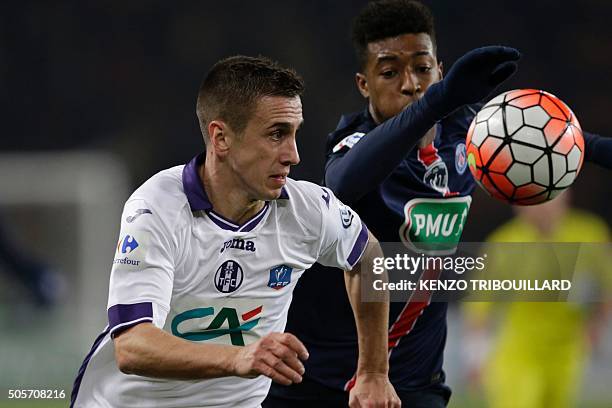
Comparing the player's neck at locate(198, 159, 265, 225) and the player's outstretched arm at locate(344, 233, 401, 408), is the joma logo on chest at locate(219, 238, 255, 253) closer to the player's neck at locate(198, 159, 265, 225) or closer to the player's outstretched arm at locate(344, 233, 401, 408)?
the player's neck at locate(198, 159, 265, 225)

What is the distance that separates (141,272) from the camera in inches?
115

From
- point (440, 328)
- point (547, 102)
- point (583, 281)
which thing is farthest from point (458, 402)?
point (547, 102)

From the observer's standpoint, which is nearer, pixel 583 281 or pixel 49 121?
pixel 583 281

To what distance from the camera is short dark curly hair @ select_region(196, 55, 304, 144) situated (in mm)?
3211

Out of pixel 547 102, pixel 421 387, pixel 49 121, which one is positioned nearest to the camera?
pixel 547 102

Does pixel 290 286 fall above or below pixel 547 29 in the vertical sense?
below

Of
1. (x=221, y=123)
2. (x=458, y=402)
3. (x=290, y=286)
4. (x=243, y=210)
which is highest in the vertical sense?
(x=221, y=123)

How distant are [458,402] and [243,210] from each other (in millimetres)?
5548

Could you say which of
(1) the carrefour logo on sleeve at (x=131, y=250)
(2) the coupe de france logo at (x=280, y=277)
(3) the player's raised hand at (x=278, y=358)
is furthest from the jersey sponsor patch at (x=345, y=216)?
(3) the player's raised hand at (x=278, y=358)

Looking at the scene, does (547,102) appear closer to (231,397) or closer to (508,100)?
(508,100)

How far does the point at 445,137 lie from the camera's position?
416 cm

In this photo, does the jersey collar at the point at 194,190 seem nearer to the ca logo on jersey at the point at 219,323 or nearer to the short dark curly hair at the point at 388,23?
the ca logo on jersey at the point at 219,323

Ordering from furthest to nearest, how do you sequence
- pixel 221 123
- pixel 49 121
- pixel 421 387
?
pixel 49 121 → pixel 421 387 → pixel 221 123

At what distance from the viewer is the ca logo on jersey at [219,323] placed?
317 cm
